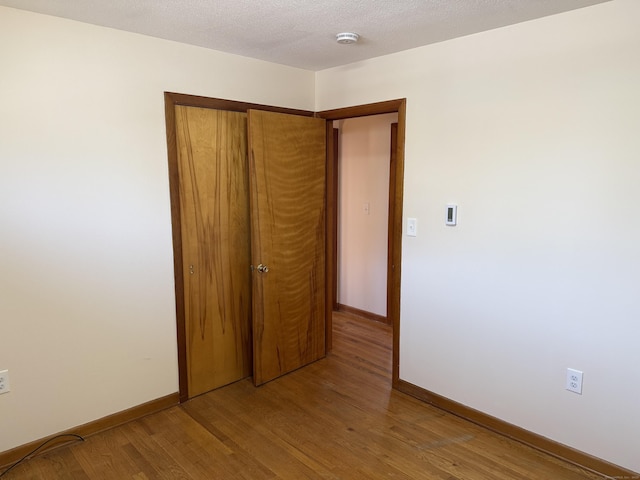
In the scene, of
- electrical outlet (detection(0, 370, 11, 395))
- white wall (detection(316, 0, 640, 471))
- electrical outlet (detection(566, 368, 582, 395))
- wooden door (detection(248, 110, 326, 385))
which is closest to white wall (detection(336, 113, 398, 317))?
wooden door (detection(248, 110, 326, 385))

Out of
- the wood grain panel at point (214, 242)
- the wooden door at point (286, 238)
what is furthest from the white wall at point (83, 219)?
the wooden door at point (286, 238)

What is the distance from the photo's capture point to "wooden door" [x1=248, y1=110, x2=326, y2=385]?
2916 millimetres

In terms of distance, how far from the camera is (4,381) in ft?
7.08

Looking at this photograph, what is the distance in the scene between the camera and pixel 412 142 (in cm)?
278

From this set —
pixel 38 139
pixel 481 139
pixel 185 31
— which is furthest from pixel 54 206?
pixel 481 139

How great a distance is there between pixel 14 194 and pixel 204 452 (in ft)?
5.58

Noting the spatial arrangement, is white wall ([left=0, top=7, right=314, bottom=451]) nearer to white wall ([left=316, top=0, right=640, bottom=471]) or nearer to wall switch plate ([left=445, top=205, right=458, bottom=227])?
white wall ([left=316, top=0, right=640, bottom=471])

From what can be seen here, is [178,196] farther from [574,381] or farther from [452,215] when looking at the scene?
[574,381]

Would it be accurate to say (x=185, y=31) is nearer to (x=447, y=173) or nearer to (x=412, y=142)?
(x=412, y=142)

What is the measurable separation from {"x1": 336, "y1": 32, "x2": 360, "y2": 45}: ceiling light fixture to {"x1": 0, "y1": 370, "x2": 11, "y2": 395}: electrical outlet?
2566mm

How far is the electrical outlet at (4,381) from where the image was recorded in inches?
84.7

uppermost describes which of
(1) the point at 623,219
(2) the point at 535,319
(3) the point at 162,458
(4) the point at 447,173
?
(4) the point at 447,173

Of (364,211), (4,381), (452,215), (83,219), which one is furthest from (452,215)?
(4,381)

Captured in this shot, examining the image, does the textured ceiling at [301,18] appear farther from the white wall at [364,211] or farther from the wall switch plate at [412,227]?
the white wall at [364,211]
